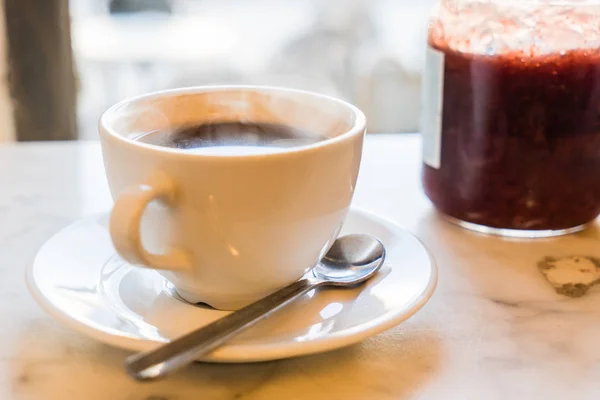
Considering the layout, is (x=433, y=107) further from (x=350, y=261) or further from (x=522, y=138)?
(x=350, y=261)

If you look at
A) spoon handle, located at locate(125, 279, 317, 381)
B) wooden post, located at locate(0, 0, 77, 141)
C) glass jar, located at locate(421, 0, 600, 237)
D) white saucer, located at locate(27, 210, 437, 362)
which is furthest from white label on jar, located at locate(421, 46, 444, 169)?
wooden post, located at locate(0, 0, 77, 141)

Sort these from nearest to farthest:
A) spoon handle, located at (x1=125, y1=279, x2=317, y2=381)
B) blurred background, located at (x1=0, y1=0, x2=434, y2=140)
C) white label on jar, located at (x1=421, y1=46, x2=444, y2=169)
Result: spoon handle, located at (x1=125, y1=279, x2=317, y2=381) < white label on jar, located at (x1=421, y1=46, x2=444, y2=169) < blurred background, located at (x1=0, y1=0, x2=434, y2=140)

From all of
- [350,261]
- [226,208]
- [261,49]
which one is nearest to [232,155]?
[226,208]

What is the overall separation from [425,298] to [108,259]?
0.23 meters

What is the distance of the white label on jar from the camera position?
64 centimetres

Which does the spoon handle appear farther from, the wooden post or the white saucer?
the wooden post

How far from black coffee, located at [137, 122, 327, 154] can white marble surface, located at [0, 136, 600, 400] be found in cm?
14

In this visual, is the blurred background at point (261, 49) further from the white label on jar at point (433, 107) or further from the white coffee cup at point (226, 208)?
the white coffee cup at point (226, 208)

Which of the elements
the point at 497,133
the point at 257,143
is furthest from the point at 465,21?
the point at 257,143

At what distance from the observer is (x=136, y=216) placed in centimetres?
40

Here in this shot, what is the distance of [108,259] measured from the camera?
21.2 inches

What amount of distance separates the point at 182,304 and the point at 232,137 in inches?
5.1

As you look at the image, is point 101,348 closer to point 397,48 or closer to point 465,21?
point 465,21

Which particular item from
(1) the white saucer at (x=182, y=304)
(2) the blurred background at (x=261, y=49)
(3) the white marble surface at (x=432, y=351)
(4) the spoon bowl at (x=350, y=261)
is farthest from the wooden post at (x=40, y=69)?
(4) the spoon bowl at (x=350, y=261)
